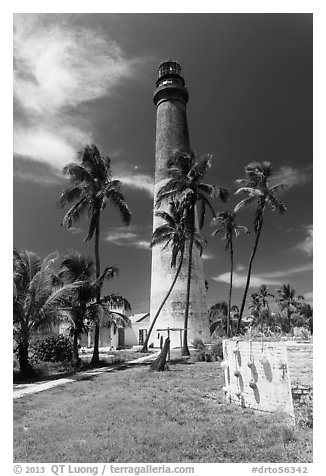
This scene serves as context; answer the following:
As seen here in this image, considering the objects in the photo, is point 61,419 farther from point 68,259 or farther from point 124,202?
point 124,202

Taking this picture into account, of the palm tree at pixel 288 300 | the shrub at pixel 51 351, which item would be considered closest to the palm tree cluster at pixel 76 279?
the shrub at pixel 51 351

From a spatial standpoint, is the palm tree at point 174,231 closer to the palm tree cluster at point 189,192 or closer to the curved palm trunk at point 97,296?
the palm tree cluster at point 189,192

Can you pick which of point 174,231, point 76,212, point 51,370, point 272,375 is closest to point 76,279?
point 76,212

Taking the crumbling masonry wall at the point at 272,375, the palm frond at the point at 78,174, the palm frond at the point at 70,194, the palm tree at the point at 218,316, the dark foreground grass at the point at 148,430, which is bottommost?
the palm tree at the point at 218,316

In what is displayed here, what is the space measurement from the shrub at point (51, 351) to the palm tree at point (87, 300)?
6.03ft

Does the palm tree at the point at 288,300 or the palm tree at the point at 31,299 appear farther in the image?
the palm tree at the point at 288,300

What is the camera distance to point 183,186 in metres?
25.4

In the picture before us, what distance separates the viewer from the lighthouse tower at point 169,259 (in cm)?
3036

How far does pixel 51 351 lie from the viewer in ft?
71.5

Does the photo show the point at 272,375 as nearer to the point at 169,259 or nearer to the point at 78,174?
the point at 78,174

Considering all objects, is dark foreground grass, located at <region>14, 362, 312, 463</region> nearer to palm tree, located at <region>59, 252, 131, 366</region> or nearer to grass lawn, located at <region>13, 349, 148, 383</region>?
grass lawn, located at <region>13, 349, 148, 383</region>
